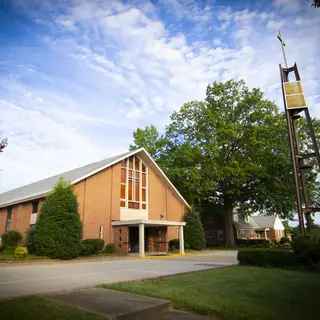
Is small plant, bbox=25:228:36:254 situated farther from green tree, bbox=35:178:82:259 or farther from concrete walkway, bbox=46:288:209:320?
concrete walkway, bbox=46:288:209:320

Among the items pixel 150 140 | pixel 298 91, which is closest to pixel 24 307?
pixel 298 91

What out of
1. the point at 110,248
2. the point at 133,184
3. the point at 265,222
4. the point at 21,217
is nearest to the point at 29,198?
the point at 21,217

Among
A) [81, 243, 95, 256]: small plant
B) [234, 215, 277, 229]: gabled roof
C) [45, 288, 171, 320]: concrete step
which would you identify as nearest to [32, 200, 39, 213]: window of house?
[81, 243, 95, 256]: small plant

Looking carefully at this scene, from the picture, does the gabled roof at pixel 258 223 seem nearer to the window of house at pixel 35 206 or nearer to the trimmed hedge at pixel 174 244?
the trimmed hedge at pixel 174 244

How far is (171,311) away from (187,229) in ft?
82.3

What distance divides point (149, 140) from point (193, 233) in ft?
57.5

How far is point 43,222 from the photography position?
19.8 meters

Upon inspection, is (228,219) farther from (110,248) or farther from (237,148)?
(110,248)

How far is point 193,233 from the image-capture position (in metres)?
30.0

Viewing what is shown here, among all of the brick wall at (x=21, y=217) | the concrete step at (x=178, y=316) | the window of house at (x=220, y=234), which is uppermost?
the brick wall at (x=21, y=217)

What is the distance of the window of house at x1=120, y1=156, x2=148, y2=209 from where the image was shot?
1065 inches

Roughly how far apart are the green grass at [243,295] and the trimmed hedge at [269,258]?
10.5ft

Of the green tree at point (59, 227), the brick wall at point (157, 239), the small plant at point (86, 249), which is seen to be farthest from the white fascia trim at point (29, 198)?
the brick wall at point (157, 239)

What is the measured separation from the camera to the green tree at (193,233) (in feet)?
97.9
